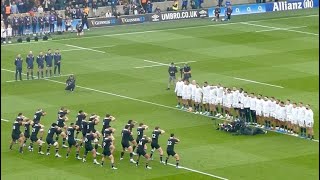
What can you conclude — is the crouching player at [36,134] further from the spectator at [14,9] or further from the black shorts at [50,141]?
the spectator at [14,9]

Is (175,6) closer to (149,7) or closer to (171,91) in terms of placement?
(149,7)

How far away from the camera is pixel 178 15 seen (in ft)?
335

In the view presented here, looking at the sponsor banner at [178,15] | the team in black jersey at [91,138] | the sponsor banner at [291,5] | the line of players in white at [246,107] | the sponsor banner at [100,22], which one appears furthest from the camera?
the sponsor banner at [291,5]

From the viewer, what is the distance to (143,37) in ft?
304

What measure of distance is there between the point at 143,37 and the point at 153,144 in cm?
3838

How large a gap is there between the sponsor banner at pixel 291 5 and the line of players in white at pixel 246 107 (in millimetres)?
39071

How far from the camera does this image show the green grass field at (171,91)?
54312 mm

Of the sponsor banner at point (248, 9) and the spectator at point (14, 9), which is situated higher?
the spectator at point (14, 9)

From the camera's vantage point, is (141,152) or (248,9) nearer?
(141,152)

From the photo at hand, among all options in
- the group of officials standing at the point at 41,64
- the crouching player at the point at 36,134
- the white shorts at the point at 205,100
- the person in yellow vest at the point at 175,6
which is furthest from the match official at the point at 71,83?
the person in yellow vest at the point at 175,6

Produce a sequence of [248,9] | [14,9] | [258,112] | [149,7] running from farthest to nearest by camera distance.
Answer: [248,9], [149,7], [14,9], [258,112]

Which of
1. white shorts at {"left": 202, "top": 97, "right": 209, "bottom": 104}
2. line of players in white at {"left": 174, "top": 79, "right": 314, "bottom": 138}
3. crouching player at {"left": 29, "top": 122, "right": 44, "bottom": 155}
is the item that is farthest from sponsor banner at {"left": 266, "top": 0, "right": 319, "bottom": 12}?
crouching player at {"left": 29, "top": 122, "right": 44, "bottom": 155}

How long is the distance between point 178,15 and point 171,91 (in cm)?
3023

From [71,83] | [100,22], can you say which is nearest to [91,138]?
[71,83]
